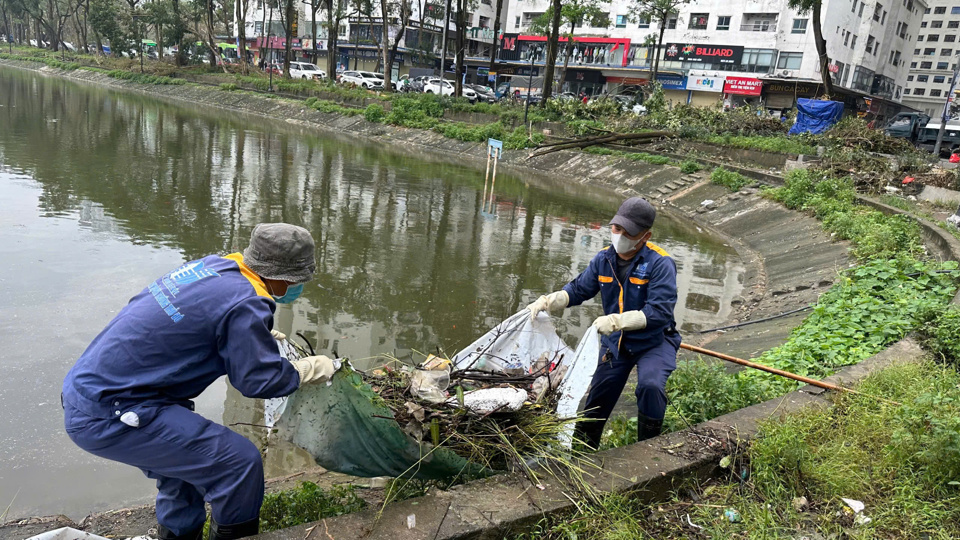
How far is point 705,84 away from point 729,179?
95.7 ft

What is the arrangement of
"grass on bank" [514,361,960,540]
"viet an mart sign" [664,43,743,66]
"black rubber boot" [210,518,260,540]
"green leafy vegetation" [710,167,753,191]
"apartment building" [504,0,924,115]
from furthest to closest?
"viet an mart sign" [664,43,743,66], "apartment building" [504,0,924,115], "green leafy vegetation" [710,167,753,191], "grass on bank" [514,361,960,540], "black rubber boot" [210,518,260,540]

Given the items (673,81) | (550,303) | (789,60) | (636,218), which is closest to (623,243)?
(636,218)

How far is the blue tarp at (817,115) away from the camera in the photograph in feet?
→ 68.4

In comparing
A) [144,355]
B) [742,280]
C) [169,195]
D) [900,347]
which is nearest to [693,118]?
[742,280]

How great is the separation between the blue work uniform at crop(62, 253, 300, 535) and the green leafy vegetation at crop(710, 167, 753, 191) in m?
16.5

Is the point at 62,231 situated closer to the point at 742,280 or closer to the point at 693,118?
the point at 742,280

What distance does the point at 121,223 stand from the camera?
33.0 ft

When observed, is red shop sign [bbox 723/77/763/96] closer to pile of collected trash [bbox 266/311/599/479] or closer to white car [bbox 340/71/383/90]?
white car [bbox 340/71/383/90]

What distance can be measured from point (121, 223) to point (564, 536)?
9698 millimetres

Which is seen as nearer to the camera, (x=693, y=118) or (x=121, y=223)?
(x=121, y=223)

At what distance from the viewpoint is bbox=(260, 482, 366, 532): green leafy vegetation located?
3146 mm

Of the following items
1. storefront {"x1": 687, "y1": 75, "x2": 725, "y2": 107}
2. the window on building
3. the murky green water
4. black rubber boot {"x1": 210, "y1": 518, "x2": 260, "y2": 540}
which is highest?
the window on building

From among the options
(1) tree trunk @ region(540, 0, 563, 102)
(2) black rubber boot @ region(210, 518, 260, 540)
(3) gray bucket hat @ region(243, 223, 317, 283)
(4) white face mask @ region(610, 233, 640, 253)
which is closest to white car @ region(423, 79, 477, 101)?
(1) tree trunk @ region(540, 0, 563, 102)

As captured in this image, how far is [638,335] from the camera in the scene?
3762mm
